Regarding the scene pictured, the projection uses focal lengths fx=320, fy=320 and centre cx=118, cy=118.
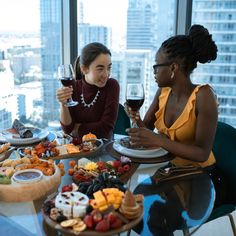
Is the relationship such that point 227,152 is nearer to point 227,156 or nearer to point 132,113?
point 227,156

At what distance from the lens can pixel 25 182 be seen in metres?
0.98

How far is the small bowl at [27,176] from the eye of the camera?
3.25 feet

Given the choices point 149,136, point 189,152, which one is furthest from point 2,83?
point 189,152

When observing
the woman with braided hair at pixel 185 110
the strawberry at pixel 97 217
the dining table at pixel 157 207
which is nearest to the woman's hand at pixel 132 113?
the woman with braided hair at pixel 185 110

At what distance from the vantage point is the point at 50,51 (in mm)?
2662

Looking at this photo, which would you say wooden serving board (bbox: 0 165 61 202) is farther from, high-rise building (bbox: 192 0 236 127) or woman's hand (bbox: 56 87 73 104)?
high-rise building (bbox: 192 0 236 127)

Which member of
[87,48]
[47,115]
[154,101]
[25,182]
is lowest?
[47,115]

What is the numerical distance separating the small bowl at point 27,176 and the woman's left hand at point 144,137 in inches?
18.9

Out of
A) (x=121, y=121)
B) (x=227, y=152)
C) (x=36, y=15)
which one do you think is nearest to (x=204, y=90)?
(x=227, y=152)

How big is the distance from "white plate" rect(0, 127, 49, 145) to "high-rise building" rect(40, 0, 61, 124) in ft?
3.51

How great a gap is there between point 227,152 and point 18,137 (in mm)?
1016

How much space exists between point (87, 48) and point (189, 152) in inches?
36.2

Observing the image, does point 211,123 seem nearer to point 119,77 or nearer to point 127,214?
A: point 127,214

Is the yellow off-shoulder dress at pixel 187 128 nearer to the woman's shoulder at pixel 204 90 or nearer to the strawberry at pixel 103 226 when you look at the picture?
the woman's shoulder at pixel 204 90
